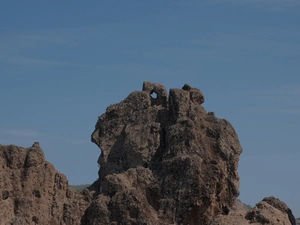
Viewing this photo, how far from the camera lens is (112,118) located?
4319 centimetres

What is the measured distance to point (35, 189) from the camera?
121ft

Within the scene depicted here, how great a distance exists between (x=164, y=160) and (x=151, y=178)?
96 cm

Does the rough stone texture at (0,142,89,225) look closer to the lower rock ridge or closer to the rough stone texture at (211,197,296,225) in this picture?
the lower rock ridge

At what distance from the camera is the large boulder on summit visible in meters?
37.5

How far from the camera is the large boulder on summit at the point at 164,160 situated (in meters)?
37.5

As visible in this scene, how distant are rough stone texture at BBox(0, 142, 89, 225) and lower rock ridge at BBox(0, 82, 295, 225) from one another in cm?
4

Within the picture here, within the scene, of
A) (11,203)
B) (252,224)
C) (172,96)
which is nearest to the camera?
(252,224)

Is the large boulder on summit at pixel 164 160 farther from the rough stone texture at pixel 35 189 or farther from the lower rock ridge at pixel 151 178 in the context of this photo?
the rough stone texture at pixel 35 189

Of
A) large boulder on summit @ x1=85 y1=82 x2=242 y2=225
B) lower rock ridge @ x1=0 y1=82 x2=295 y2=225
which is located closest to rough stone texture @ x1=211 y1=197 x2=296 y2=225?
lower rock ridge @ x1=0 y1=82 x2=295 y2=225

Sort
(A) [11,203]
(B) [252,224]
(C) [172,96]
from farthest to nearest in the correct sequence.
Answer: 1. (C) [172,96]
2. (A) [11,203]
3. (B) [252,224]

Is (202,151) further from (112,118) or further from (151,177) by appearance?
(112,118)

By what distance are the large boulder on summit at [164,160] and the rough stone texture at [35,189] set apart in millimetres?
959

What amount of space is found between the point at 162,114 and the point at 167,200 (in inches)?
205

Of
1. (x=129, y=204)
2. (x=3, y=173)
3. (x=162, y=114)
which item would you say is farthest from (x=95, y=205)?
(x=162, y=114)
